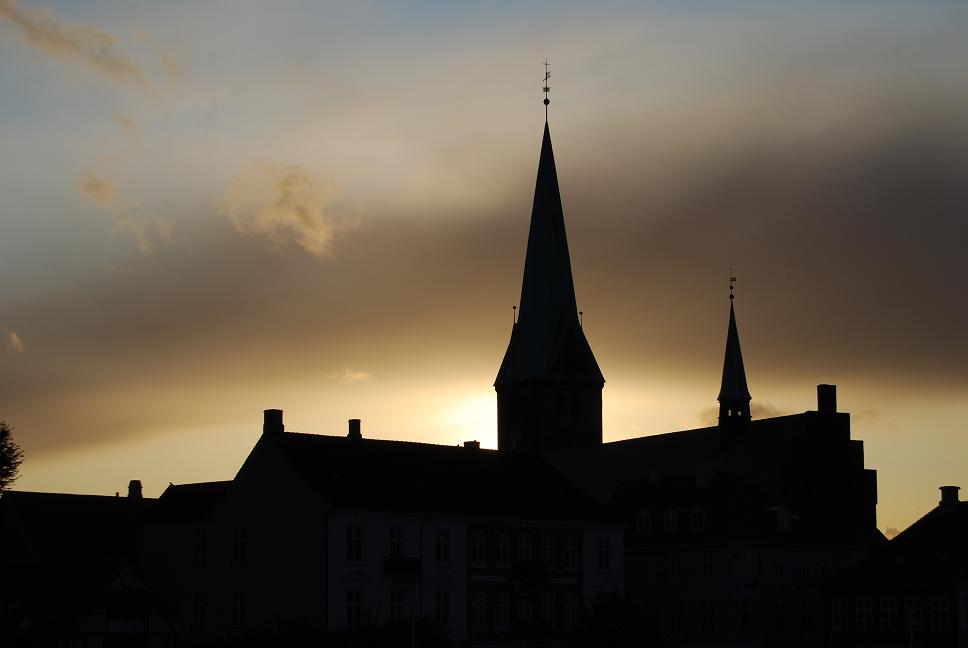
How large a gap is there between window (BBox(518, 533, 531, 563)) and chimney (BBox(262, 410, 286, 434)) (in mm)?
14315

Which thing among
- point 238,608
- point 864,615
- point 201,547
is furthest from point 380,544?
point 864,615

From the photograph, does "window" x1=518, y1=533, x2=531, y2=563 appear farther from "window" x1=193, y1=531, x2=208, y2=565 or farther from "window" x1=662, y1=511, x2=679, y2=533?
"window" x1=662, y1=511, x2=679, y2=533

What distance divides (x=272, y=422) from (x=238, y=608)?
32.6ft

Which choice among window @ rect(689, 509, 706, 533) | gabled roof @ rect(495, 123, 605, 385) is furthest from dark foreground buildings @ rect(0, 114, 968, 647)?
gabled roof @ rect(495, 123, 605, 385)

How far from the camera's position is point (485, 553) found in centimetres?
8856

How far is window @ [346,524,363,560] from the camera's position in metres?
82.7

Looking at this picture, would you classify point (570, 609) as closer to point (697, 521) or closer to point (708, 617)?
point (708, 617)

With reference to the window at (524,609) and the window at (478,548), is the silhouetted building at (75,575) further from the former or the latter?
the window at (524,609)

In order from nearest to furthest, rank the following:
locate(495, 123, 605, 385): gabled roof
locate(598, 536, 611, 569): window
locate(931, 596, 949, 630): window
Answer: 1. locate(931, 596, 949, 630): window
2. locate(598, 536, 611, 569): window
3. locate(495, 123, 605, 385): gabled roof

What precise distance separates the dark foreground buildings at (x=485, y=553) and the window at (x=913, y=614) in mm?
139

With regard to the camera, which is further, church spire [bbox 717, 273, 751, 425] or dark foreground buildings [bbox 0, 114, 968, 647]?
church spire [bbox 717, 273, 751, 425]

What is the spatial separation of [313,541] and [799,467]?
40.9 m

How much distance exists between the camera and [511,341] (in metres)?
149

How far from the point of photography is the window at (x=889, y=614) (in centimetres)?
9069
